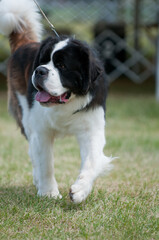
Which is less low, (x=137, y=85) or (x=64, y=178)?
(x=64, y=178)

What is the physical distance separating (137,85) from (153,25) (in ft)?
6.10

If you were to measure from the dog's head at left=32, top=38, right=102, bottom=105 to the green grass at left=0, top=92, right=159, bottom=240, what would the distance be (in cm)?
72

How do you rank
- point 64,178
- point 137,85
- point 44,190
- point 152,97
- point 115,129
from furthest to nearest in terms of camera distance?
1. point 137,85
2. point 152,97
3. point 115,129
4. point 64,178
5. point 44,190

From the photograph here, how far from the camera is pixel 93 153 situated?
9.00 ft

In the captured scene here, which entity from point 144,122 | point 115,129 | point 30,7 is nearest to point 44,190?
point 30,7

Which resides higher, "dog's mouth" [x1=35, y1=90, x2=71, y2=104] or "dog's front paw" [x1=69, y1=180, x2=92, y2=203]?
"dog's mouth" [x1=35, y1=90, x2=71, y2=104]

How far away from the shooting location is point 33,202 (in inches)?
108

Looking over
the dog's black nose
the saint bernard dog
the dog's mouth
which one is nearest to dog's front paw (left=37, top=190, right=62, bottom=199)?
the saint bernard dog

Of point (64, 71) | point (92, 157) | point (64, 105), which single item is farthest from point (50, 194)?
point (64, 71)

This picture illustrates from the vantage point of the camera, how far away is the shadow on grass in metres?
2.65

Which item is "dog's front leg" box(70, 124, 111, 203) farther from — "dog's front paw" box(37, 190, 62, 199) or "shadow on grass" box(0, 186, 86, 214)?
"dog's front paw" box(37, 190, 62, 199)

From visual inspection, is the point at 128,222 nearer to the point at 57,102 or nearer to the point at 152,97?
the point at 57,102

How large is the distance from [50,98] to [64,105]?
174 mm

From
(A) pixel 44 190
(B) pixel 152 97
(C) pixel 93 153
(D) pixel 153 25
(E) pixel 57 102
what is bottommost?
(B) pixel 152 97
